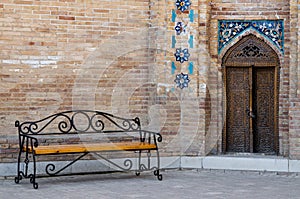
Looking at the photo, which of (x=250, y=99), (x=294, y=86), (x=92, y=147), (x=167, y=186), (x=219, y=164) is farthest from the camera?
(x=250, y=99)

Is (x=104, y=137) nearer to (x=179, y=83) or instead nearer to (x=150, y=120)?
(x=150, y=120)

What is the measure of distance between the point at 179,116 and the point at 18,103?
2642mm

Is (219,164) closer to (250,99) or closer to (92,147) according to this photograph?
(250,99)

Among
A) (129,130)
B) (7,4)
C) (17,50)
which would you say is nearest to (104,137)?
(129,130)

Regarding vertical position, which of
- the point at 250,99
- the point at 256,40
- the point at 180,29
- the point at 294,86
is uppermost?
the point at 180,29

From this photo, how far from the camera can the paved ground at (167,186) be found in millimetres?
7516

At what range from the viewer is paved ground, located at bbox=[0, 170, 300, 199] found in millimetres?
7516

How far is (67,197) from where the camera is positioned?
24.0 feet

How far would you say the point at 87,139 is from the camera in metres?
9.50

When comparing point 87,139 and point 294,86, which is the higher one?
point 294,86

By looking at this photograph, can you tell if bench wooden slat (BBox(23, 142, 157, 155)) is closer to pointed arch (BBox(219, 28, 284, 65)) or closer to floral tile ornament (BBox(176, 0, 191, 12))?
pointed arch (BBox(219, 28, 284, 65))

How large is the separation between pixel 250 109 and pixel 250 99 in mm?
172

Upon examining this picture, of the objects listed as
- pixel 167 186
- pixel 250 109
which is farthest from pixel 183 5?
pixel 167 186

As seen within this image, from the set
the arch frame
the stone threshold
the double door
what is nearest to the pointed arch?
the arch frame
